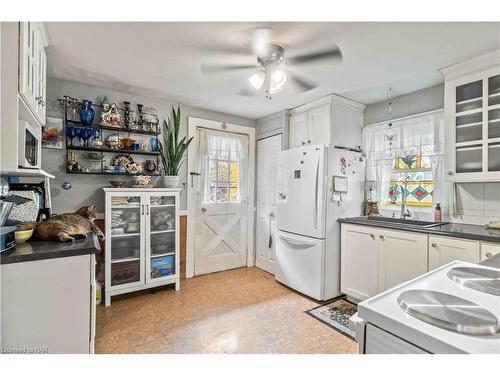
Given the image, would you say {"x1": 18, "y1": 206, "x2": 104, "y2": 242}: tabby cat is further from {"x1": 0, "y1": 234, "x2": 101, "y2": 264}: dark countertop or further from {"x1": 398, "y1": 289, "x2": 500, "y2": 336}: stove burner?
{"x1": 398, "y1": 289, "x2": 500, "y2": 336}: stove burner

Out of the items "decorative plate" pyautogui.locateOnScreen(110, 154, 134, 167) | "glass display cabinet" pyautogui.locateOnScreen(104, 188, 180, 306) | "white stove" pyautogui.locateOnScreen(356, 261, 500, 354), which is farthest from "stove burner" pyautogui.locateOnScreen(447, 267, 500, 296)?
"decorative plate" pyautogui.locateOnScreen(110, 154, 134, 167)

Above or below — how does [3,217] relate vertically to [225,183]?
below

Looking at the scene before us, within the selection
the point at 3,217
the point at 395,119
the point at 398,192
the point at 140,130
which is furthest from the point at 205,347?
the point at 395,119

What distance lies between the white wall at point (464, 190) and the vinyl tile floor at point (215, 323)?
1573mm

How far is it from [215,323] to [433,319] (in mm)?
1934

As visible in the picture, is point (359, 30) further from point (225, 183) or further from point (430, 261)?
point (225, 183)

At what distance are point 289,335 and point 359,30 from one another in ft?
7.49

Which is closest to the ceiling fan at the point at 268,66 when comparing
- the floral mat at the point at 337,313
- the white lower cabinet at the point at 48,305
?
the white lower cabinet at the point at 48,305

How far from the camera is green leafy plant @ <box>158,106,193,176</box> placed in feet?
9.74

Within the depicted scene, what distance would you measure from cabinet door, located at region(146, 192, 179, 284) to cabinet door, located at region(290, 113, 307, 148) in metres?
1.71

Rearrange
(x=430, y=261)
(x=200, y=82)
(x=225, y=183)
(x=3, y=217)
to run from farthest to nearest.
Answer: (x=225, y=183), (x=200, y=82), (x=430, y=261), (x=3, y=217)

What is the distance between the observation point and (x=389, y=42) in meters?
1.70

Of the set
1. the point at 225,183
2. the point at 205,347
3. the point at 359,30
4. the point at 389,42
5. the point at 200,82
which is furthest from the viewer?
the point at 225,183

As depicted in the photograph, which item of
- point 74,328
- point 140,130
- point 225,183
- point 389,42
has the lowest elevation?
point 74,328
